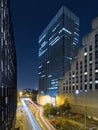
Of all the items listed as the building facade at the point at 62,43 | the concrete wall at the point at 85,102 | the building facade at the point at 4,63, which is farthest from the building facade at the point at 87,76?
the building facade at the point at 62,43

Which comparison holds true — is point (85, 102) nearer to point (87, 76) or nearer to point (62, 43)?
point (87, 76)

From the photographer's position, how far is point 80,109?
94.1m

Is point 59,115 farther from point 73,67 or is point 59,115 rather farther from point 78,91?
point 73,67

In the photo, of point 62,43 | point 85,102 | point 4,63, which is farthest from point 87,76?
point 62,43

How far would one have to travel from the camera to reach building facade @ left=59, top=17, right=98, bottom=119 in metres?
86.6

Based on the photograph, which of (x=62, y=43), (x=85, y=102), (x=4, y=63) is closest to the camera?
(x=4, y=63)

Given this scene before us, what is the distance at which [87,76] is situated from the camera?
9244 cm

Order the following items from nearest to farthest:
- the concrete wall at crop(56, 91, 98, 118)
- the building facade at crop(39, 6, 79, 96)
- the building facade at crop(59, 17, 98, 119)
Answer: the concrete wall at crop(56, 91, 98, 118) → the building facade at crop(59, 17, 98, 119) → the building facade at crop(39, 6, 79, 96)

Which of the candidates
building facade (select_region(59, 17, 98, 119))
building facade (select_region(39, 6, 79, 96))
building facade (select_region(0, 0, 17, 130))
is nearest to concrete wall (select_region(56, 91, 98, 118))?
building facade (select_region(59, 17, 98, 119))

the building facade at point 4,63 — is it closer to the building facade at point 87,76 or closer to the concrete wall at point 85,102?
the concrete wall at point 85,102

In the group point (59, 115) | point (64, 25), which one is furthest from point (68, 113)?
point (64, 25)

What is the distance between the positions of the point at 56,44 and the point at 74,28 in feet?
63.6

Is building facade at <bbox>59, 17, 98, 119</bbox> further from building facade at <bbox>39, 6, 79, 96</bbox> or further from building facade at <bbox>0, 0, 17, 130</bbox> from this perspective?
building facade at <bbox>39, 6, 79, 96</bbox>

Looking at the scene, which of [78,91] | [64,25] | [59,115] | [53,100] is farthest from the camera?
[64,25]
